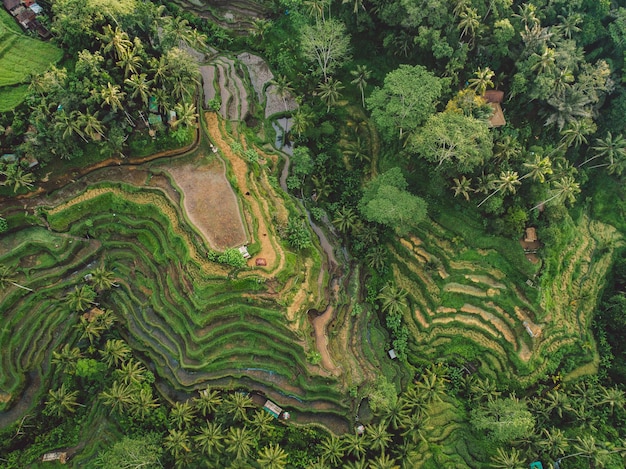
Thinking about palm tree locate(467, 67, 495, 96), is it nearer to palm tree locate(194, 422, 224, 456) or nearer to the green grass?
palm tree locate(194, 422, 224, 456)

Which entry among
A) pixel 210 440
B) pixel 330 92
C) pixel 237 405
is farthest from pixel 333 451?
pixel 330 92

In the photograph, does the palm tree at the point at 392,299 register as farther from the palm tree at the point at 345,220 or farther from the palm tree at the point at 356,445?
the palm tree at the point at 356,445

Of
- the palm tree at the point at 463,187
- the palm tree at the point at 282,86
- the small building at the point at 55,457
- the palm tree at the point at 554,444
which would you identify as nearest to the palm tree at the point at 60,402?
the small building at the point at 55,457

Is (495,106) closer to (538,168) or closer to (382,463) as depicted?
(538,168)

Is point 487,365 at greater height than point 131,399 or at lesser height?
greater

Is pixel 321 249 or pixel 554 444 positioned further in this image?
pixel 321 249

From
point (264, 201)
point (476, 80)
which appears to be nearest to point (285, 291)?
point (264, 201)

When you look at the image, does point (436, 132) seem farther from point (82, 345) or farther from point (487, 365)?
point (82, 345)
